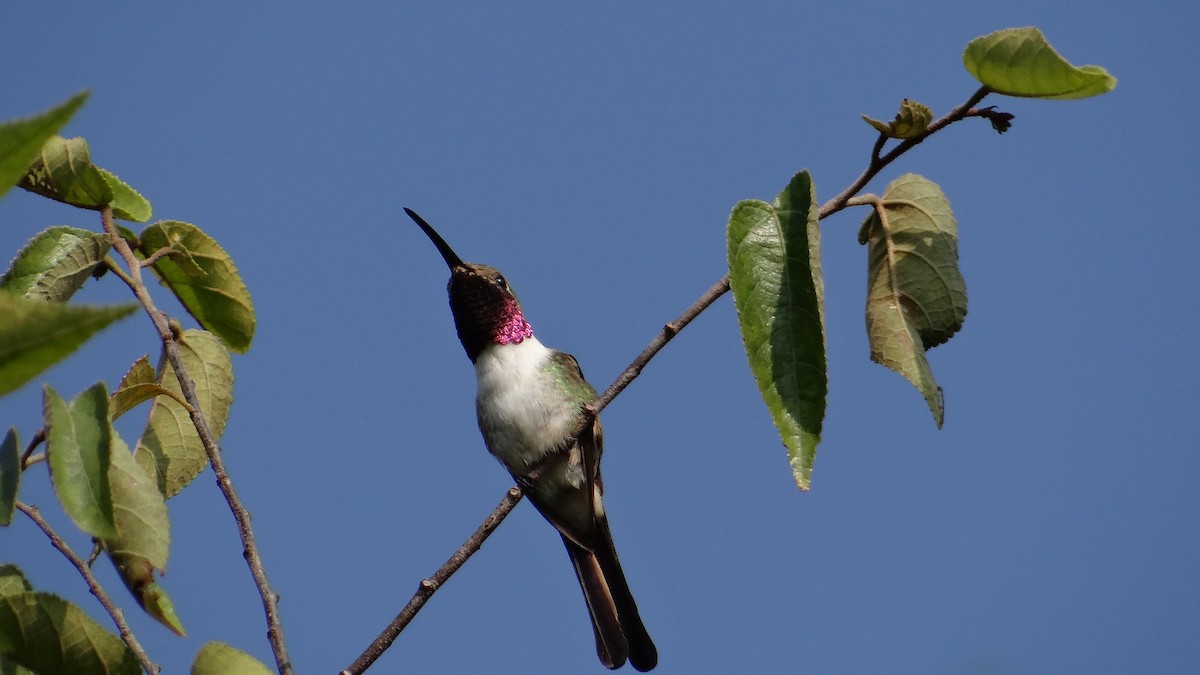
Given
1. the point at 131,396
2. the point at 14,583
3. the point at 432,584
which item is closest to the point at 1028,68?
the point at 432,584

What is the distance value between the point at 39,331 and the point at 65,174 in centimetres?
166

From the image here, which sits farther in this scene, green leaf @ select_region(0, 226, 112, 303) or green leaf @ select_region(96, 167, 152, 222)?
green leaf @ select_region(96, 167, 152, 222)

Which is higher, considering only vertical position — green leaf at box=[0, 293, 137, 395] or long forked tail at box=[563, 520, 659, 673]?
green leaf at box=[0, 293, 137, 395]

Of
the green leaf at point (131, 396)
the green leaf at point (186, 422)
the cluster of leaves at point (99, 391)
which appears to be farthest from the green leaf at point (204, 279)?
the green leaf at point (131, 396)

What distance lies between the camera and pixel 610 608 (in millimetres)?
4605

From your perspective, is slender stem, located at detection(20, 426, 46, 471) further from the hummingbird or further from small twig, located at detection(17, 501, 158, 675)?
the hummingbird

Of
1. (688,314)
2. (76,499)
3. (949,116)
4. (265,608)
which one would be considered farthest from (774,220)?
(76,499)

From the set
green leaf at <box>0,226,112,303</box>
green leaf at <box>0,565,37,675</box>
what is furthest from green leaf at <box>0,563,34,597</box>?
green leaf at <box>0,226,112,303</box>

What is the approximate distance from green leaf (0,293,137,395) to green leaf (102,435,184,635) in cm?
98

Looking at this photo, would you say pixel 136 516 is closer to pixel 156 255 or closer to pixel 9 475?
pixel 9 475

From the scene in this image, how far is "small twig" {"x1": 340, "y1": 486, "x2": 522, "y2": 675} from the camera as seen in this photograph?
6.93 feet

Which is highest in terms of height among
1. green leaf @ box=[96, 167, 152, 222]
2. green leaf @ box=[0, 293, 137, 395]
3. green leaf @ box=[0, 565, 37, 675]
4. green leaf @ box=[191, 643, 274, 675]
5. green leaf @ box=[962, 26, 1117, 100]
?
green leaf @ box=[962, 26, 1117, 100]

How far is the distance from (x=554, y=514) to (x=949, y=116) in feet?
10.1

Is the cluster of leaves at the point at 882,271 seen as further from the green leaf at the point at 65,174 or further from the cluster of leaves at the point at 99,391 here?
the green leaf at the point at 65,174
